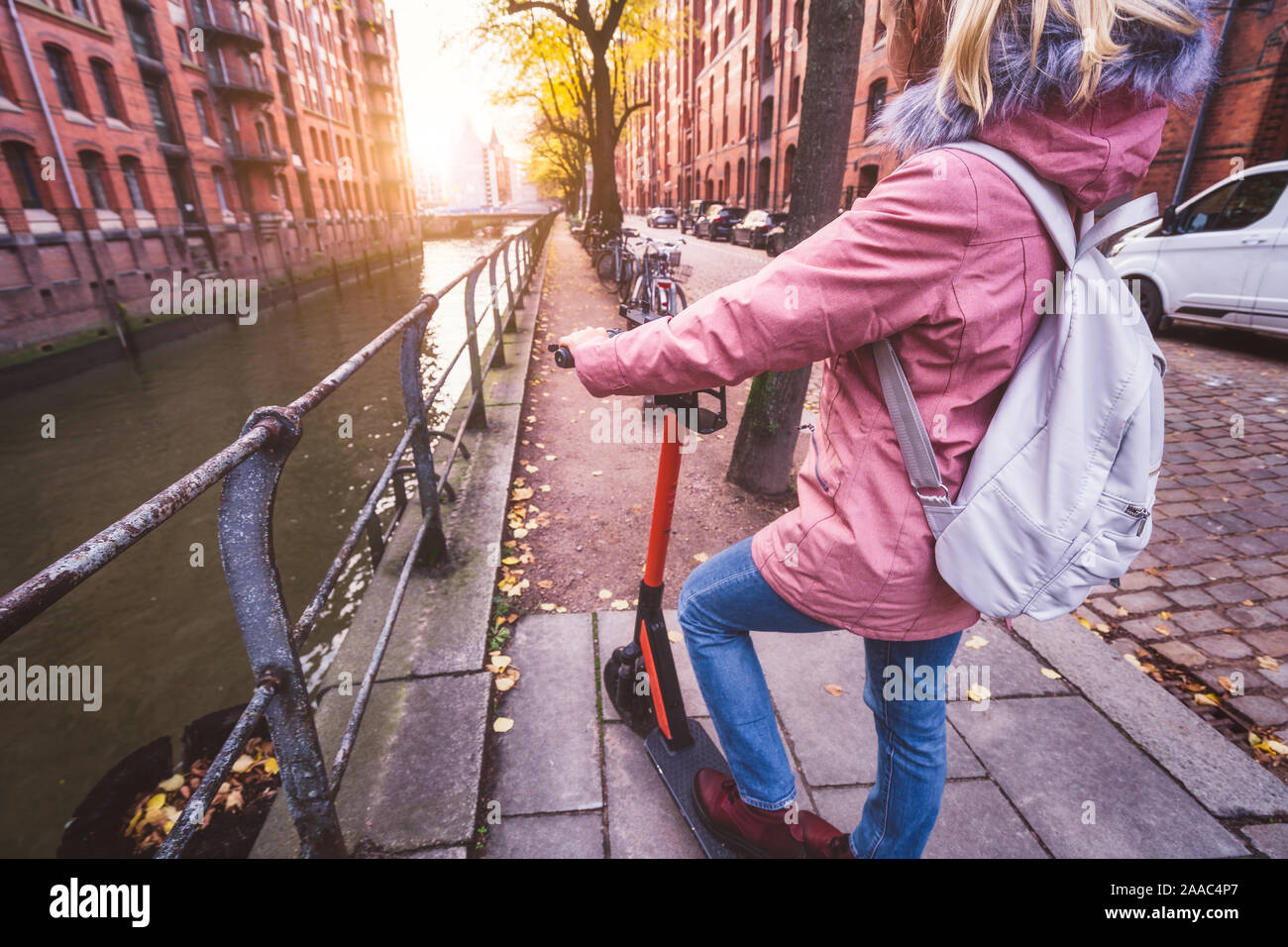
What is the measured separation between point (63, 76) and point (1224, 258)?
2643cm

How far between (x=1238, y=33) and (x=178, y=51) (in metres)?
31.2

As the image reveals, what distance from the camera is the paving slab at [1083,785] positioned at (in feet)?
6.66

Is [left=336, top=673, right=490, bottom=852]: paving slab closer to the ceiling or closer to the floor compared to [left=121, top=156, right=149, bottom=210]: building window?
closer to the floor

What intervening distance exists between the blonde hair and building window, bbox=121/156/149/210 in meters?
25.2

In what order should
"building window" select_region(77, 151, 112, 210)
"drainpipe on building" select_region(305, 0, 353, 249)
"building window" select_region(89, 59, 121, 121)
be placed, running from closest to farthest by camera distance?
"building window" select_region(77, 151, 112, 210), "building window" select_region(89, 59, 121, 121), "drainpipe on building" select_region(305, 0, 353, 249)

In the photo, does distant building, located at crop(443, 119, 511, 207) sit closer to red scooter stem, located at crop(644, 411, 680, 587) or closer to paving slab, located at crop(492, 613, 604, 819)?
paving slab, located at crop(492, 613, 604, 819)

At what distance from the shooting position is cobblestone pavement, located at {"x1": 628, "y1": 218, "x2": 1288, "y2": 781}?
2762 mm

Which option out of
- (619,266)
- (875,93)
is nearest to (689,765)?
(619,266)

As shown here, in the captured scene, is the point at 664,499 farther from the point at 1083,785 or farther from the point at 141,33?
the point at 141,33

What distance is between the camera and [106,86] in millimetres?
18422

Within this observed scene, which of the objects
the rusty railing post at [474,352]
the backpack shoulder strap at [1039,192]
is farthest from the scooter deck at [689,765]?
the rusty railing post at [474,352]

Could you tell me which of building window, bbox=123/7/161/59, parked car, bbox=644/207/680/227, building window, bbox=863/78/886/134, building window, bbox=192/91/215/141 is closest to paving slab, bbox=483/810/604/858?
building window, bbox=863/78/886/134

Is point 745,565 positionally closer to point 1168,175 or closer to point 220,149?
point 1168,175
